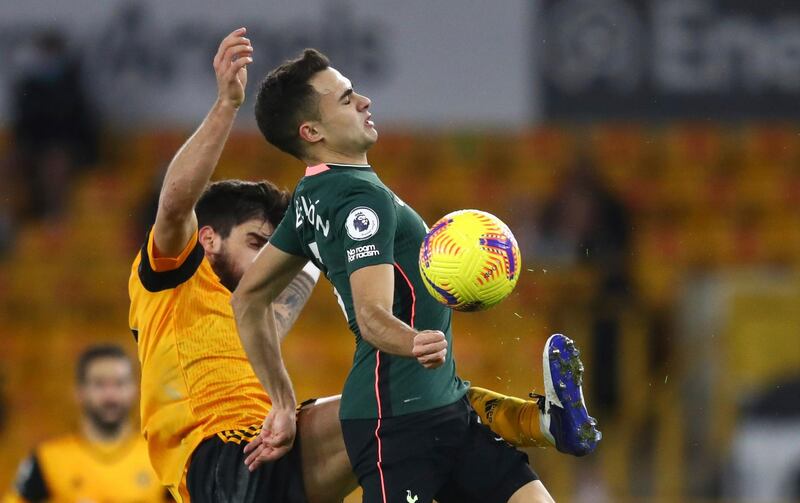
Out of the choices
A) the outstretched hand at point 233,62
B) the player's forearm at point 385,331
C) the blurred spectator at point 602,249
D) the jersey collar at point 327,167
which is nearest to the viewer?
the player's forearm at point 385,331

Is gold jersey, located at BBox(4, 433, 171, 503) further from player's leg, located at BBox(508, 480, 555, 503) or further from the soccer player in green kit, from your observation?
player's leg, located at BBox(508, 480, 555, 503)

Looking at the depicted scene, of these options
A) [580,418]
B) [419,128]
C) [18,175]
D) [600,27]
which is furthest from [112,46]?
[580,418]

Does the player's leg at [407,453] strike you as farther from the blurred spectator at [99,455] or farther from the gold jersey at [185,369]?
the blurred spectator at [99,455]

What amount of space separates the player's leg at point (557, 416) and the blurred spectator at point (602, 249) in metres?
5.24

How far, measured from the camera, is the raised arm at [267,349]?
468cm

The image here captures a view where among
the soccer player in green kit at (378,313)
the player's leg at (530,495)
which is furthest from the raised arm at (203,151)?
the player's leg at (530,495)

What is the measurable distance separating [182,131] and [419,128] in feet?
6.49

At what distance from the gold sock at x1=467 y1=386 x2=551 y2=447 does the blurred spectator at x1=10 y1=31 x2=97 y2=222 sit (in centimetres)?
727

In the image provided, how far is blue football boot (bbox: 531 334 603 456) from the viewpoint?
446cm

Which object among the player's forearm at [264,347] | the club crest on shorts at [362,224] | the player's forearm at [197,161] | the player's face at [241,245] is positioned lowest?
the player's forearm at [264,347]

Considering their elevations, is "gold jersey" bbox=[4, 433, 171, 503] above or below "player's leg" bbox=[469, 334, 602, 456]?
below

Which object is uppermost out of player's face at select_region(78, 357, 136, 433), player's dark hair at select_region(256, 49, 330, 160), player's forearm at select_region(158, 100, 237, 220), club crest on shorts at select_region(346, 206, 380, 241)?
player's dark hair at select_region(256, 49, 330, 160)

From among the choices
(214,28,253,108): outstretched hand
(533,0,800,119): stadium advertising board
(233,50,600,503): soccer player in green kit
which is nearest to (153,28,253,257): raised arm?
(214,28,253,108): outstretched hand

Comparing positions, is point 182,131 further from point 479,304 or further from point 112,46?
point 479,304
